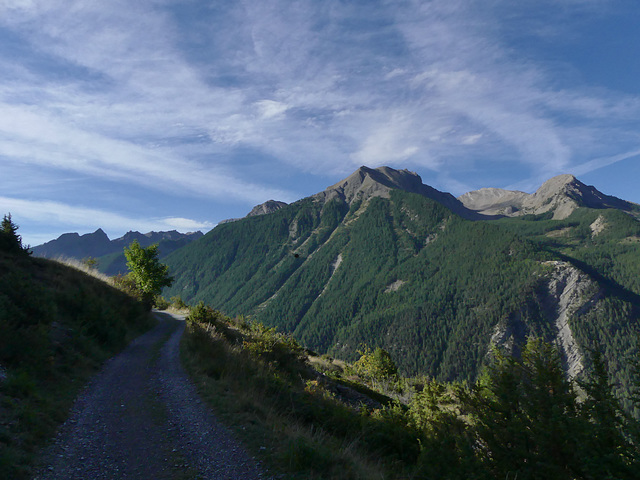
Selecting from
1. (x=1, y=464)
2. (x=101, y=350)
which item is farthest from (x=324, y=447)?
(x=101, y=350)

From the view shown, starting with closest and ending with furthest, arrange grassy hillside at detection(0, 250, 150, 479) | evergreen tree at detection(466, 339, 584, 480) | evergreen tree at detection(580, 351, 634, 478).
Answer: evergreen tree at detection(580, 351, 634, 478) → evergreen tree at detection(466, 339, 584, 480) → grassy hillside at detection(0, 250, 150, 479)

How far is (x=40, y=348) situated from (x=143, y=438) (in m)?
6.95

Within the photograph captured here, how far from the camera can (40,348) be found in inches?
470

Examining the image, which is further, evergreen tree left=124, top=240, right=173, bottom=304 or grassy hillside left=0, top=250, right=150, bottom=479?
evergreen tree left=124, top=240, right=173, bottom=304

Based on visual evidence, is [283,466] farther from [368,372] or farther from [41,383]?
[368,372]

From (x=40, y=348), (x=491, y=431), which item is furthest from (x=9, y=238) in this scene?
(x=491, y=431)

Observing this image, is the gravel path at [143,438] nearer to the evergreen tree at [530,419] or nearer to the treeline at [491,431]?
the treeline at [491,431]

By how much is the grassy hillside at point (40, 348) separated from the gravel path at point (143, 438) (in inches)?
21.1

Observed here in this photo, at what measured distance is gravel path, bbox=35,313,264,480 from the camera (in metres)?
6.83

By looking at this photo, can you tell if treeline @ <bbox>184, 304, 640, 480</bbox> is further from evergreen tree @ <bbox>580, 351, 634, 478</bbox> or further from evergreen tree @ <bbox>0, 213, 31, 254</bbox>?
evergreen tree @ <bbox>0, 213, 31, 254</bbox>

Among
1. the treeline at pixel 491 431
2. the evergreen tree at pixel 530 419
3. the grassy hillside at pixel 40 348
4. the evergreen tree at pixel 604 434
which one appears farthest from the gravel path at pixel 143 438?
the evergreen tree at pixel 604 434

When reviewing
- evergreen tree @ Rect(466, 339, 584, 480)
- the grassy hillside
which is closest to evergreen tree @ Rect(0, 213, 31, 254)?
the grassy hillside

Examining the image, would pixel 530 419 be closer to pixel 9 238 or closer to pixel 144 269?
pixel 9 238

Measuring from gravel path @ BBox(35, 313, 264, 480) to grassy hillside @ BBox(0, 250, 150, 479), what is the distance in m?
0.54
